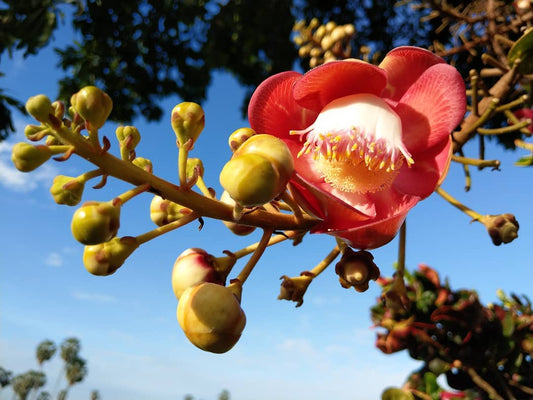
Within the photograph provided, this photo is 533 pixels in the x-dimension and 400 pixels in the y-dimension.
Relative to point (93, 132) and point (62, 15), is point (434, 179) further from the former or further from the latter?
point (62, 15)

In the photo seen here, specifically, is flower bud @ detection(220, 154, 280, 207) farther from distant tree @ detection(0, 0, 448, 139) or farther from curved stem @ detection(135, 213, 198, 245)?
distant tree @ detection(0, 0, 448, 139)

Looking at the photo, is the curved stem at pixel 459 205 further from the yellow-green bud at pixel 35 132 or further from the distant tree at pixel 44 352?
the distant tree at pixel 44 352

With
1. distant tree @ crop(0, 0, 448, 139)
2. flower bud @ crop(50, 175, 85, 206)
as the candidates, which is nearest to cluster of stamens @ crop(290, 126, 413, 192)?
flower bud @ crop(50, 175, 85, 206)

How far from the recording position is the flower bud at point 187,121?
2.79ft

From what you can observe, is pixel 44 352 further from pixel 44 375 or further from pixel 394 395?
pixel 394 395

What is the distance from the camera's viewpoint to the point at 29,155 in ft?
2.31

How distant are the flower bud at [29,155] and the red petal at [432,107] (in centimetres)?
72

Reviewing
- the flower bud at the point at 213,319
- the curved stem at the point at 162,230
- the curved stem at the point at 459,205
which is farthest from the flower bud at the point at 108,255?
the curved stem at the point at 459,205

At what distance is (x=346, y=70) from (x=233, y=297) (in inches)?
20.4

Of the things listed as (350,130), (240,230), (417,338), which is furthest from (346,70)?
(417,338)

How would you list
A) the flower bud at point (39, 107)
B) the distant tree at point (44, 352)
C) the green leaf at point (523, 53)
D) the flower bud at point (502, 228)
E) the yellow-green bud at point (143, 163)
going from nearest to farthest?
the flower bud at point (39, 107) → the yellow-green bud at point (143, 163) → the flower bud at point (502, 228) → the green leaf at point (523, 53) → the distant tree at point (44, 352)

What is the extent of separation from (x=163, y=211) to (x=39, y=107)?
0.39 metres

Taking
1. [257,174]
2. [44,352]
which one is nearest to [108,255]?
[257,174]

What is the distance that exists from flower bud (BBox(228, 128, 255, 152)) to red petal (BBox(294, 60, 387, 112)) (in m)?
0.13
